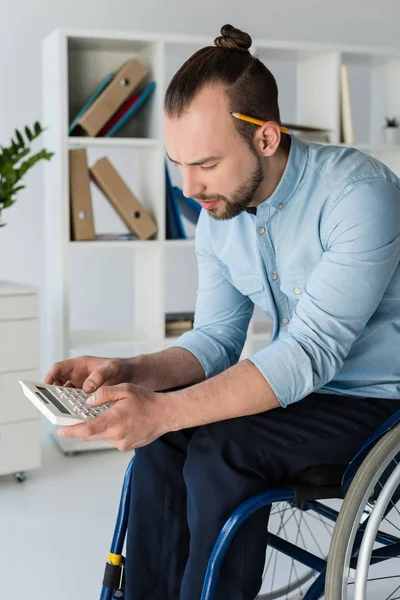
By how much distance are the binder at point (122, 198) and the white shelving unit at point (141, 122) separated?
5 centimetres

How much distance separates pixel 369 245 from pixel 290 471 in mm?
383

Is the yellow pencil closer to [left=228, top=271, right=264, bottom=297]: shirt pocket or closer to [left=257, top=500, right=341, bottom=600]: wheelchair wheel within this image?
[left=228, top=271, right=264, bottom=297]: shirt pocket

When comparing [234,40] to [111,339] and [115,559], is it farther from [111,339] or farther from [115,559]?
[111,339]

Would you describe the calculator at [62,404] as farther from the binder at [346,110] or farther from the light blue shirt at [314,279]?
the binder at [346,110]

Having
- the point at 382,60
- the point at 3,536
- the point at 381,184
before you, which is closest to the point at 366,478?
the point at 381,184

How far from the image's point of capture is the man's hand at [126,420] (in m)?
1.27

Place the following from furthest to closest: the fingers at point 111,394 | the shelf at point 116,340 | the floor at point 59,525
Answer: the shelf at point 116,340 → the floor at point 59,525 → the fingers at point 111,394

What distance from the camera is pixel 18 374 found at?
276 cm

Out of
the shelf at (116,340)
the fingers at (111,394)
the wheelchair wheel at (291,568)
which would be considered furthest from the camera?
the shelf at (116,340)

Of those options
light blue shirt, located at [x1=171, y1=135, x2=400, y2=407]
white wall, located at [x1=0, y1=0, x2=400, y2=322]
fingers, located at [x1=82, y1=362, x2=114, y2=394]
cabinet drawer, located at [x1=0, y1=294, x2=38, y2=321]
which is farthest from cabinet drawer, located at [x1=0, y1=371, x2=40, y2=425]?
fingers, located at [x1=82, y1=362, x2=114, y2=394]

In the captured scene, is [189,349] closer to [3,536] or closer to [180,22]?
[3,536]

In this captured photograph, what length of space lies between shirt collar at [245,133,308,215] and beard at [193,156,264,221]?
0.04m

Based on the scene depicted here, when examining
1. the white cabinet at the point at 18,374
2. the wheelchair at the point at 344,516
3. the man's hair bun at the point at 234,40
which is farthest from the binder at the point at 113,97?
the wheelchair at the point at 344,516

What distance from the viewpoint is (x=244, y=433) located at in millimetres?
1351
